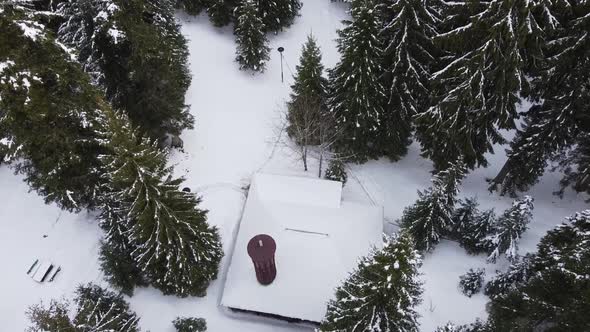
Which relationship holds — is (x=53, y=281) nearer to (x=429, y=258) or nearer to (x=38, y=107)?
(x=38, y=107)

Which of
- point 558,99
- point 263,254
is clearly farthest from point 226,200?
point 558,99

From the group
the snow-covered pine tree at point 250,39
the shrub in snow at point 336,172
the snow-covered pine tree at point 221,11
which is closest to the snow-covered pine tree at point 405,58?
the shrub in snow at point 336,172

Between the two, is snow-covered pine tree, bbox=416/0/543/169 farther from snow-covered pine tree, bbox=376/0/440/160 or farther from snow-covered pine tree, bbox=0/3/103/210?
snow-covered pine tree, bbox=0/3/103/210

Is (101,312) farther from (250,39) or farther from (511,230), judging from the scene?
(250,39)

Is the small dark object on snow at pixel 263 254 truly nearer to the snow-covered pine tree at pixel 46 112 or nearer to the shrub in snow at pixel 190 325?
the shrub in snow at pixel 190 325

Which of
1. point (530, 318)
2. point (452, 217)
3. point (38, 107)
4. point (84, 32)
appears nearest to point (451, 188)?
point (452, 217)

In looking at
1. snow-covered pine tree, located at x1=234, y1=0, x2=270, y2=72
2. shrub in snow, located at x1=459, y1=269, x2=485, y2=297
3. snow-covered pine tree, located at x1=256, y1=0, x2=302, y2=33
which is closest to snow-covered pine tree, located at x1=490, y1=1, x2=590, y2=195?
shrub in snow, located at x1=459, y1=269, x2=485, y2=297
